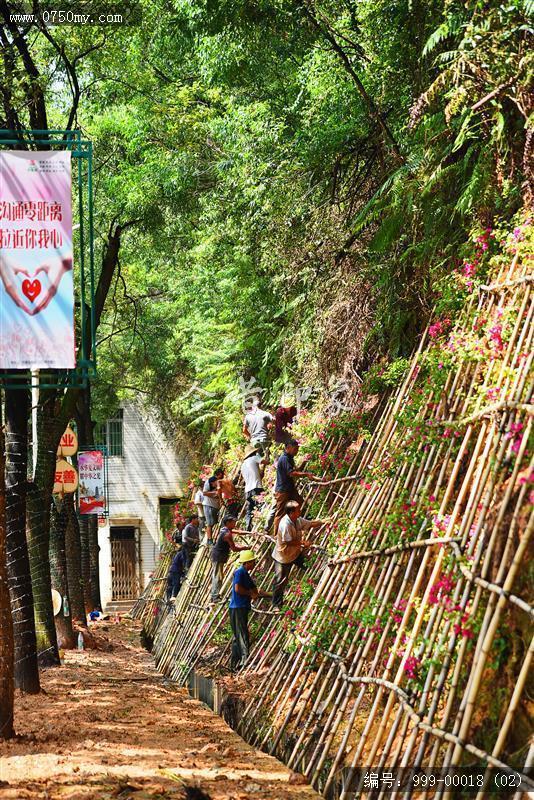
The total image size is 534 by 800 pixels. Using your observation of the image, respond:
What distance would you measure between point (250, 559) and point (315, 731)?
3605 millimetres

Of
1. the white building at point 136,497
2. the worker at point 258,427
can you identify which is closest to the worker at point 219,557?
the worker at point 258,427

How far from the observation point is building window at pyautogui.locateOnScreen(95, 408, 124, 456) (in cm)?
3300

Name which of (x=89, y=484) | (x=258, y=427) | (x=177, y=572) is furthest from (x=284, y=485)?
(x=89, y=484)

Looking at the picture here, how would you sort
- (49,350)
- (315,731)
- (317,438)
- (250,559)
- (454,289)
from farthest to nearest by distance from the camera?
1. (317,438)
2. (250,559)
3. (454,289)
4. (49,350)
5. (315,731)

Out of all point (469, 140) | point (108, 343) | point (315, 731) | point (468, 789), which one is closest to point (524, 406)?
point (468, 789)

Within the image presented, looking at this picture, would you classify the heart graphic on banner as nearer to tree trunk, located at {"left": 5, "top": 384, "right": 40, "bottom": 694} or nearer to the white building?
tree trunk, located at {"left": 5, "top": 384, "right": 40, "bottom": 694}

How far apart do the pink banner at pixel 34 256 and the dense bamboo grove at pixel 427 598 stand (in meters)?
2.77

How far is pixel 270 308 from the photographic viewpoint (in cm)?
1772

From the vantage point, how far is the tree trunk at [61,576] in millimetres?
15961

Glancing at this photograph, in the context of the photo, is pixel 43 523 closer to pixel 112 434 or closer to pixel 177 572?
pixel 177 572

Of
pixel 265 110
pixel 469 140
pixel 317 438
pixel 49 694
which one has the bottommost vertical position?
pixel 49 694

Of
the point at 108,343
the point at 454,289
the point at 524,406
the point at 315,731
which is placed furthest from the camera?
the point at 108,343

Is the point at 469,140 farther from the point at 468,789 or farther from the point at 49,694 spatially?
the point at 49,694

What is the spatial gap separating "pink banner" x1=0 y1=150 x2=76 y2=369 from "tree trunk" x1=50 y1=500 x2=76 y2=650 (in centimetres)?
830
